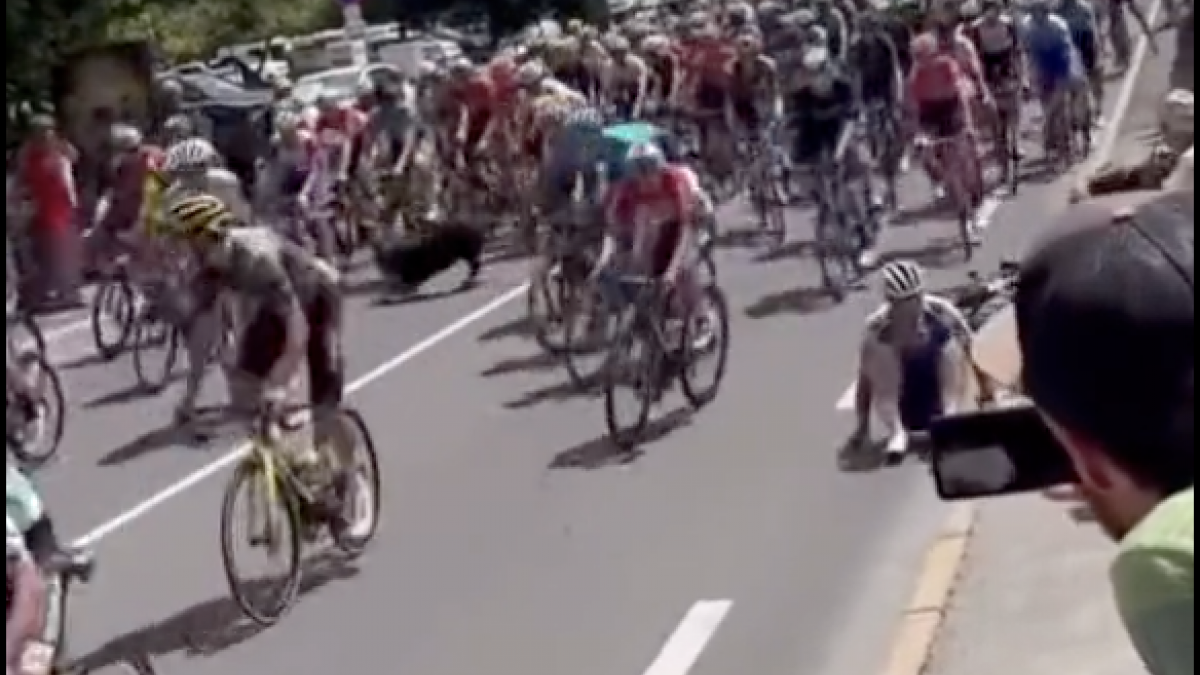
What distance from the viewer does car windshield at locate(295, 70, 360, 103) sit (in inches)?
1024

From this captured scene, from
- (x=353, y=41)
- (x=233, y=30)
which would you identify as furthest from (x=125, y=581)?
(x=353, y=41)

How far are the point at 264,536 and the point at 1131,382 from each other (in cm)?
872

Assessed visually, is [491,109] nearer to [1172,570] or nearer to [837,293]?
[837,293]

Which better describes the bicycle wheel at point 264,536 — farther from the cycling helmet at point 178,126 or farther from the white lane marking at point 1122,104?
the cycling helmet at point 178,126

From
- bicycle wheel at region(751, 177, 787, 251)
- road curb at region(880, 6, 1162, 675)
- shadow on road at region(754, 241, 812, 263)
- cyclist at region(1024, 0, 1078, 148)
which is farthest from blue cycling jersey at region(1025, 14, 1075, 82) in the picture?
road curb at region(880, 6, 1162, 675)

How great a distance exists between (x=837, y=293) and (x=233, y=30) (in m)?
8.17

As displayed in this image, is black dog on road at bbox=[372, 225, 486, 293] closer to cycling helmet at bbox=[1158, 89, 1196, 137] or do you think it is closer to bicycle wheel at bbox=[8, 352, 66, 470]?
bicycle wheel at bbox=[8, 352, 66, 470]

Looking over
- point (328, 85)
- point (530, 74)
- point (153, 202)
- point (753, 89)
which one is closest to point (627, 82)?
point (753, 89)

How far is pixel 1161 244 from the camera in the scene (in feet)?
5.82

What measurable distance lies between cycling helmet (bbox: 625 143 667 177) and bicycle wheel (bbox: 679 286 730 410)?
0.65m

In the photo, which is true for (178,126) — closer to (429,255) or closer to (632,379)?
(429,255)

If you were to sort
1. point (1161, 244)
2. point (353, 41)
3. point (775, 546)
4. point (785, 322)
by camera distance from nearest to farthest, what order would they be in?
1. point (1161, 244)
2. point (775, 546)
3. point (785, 322)
4. point (353, 41)

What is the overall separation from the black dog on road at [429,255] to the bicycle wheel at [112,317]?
298 cm

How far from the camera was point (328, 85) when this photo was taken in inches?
1134
